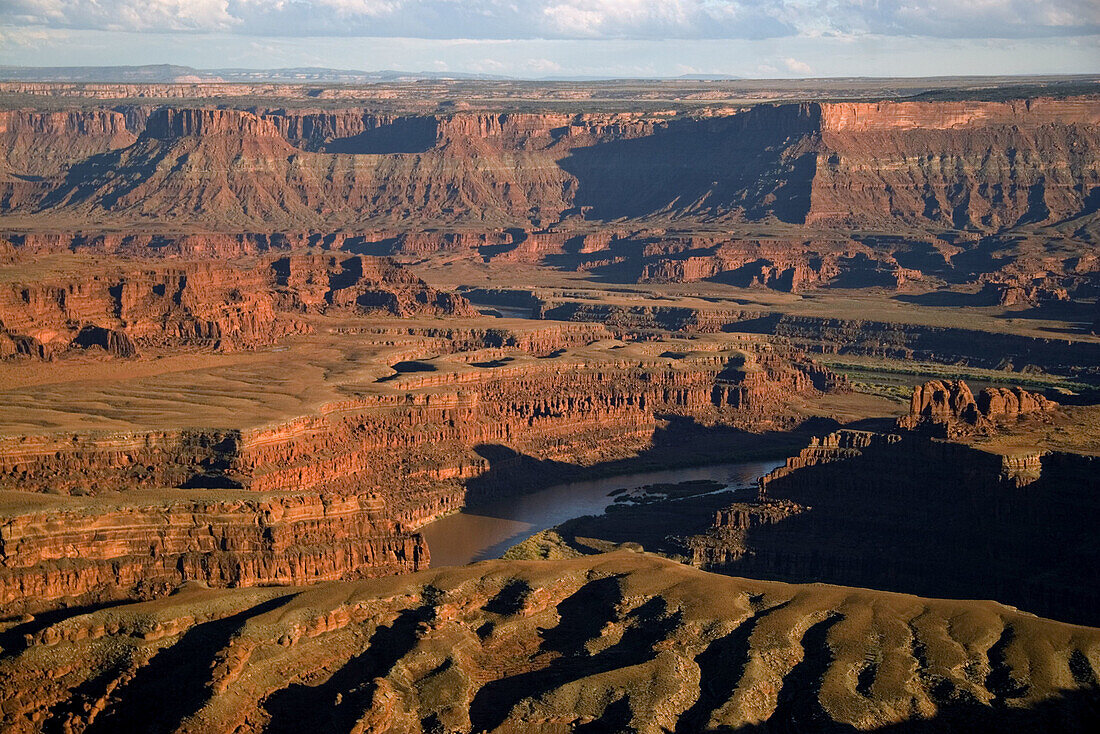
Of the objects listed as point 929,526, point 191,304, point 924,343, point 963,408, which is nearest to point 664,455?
point 963,408

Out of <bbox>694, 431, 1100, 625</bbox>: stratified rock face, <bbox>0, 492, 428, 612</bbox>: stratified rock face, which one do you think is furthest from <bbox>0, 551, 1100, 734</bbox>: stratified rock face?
<bbox>694, 431, 1100, 625</bbox>: stratified rock face

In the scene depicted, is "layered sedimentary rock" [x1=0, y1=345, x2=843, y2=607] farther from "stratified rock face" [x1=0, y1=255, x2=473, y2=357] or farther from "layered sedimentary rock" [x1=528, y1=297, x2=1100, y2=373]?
"layered sedimentary rock" [x1=528, y1=297, x2=1100, y2=373]

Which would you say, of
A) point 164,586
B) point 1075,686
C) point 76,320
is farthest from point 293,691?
point 76,320

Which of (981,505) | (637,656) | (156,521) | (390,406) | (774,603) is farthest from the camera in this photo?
(390,406)

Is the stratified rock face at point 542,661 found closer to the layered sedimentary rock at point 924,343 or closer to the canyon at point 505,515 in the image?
the canyon at point 505,515

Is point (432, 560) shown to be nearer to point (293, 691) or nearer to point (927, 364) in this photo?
point (293, 691)

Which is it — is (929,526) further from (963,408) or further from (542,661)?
(542,661)
